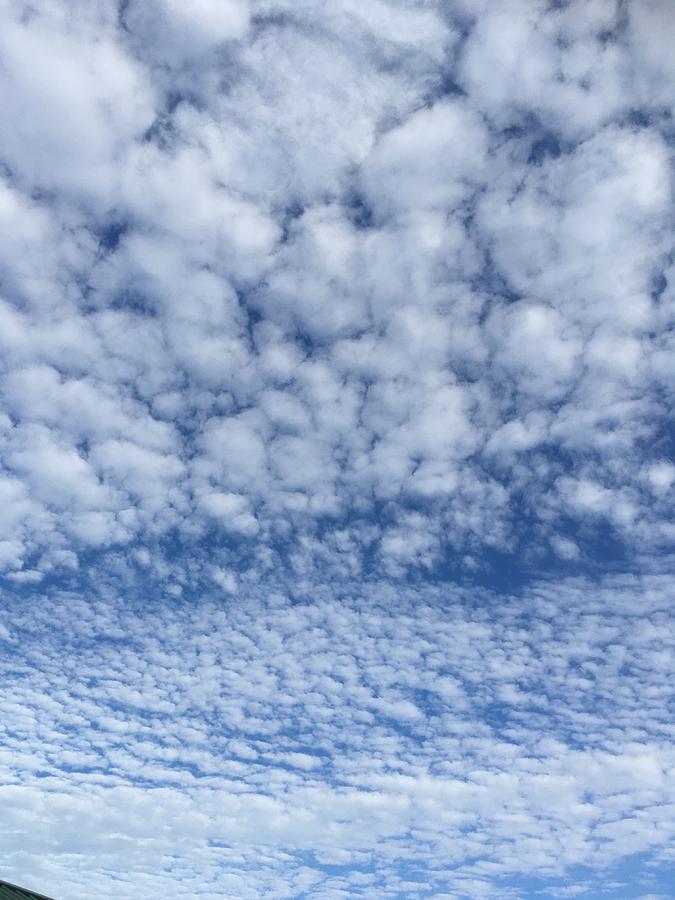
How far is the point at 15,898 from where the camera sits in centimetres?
4975
